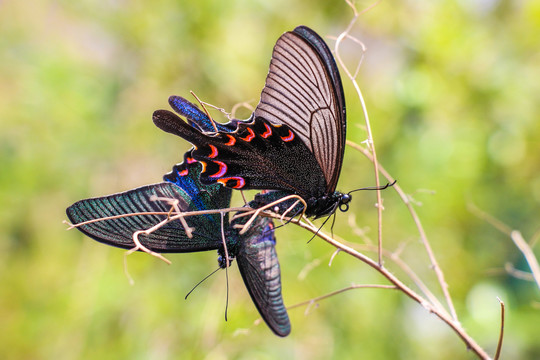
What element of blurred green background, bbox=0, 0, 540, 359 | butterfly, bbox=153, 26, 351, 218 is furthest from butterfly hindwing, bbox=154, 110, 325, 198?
blurred green background, bbox=0, 0, 540, 359

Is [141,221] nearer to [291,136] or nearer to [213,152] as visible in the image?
[213,152]

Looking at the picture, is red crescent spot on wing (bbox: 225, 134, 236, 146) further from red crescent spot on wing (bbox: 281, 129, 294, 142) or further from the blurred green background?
the blurred green background

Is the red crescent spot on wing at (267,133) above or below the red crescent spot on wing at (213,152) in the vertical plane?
below

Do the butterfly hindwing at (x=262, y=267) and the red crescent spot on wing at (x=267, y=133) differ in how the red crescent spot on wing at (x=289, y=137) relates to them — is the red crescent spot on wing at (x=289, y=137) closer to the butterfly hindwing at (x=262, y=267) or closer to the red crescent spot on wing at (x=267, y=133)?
the red crescent spot on wing at (x=267, y=133)

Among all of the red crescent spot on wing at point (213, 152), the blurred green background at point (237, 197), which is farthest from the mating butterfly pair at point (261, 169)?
the blurred green background at point (237, 197)

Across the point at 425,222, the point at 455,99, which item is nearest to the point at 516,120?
the point at 455,99
